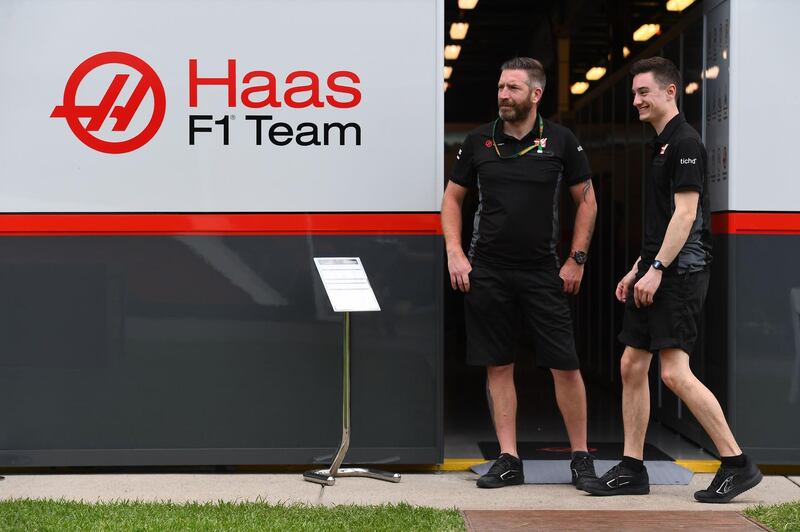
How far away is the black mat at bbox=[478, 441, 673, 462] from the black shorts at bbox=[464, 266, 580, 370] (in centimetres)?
88

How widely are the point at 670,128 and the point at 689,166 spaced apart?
24cm

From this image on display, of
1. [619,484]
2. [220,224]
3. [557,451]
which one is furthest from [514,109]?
[557,451]

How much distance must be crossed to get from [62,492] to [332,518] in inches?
60.0

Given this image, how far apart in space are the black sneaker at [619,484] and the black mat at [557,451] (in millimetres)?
807

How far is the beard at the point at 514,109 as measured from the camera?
5395mm

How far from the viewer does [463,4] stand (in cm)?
1233

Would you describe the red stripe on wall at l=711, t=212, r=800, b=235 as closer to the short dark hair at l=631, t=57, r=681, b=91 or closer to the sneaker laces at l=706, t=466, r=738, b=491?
the short dark hair at l=631, t=57, r=681, b=91

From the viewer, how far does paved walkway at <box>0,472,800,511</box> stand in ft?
17.0

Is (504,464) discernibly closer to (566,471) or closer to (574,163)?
(566,471)

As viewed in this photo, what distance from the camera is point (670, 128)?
5188 mm

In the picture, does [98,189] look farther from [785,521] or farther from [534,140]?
[785,521]

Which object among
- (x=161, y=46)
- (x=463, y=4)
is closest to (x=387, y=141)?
(x=161, y=46)

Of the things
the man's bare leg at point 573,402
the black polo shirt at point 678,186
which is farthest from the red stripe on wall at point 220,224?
the black polo shirt at point 678,186

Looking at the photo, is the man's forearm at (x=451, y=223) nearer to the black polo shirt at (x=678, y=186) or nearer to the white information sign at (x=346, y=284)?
the white information sign at (x=346, y=284)
